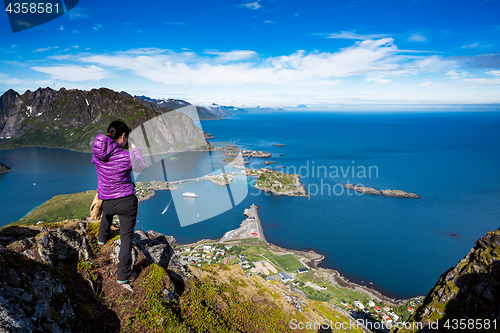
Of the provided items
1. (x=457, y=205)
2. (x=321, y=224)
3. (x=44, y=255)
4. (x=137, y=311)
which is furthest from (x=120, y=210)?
(x=457, y=205)

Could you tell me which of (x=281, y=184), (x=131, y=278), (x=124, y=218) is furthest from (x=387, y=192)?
(x=124, y=218)

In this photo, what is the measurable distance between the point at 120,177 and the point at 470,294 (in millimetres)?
23265

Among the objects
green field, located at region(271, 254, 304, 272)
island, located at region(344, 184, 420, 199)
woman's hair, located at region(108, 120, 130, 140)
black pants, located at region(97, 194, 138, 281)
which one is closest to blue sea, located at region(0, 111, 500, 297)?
island, located at region(344, 184, 420, 199)

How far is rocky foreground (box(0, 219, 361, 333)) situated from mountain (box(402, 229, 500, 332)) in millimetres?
15480

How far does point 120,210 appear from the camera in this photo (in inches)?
194

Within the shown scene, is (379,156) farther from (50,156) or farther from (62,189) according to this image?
(50,156)

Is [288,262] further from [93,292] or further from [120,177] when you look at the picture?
[120,177]

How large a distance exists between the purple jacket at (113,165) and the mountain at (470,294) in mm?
20597

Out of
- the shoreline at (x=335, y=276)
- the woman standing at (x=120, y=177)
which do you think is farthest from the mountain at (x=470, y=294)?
the woman standing at (x=120, y=177)

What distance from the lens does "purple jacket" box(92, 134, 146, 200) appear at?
4.60 meters

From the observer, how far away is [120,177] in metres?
4.82

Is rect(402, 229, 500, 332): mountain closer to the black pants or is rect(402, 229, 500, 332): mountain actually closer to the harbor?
the black pants

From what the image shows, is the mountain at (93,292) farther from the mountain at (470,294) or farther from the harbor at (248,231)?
the harbor at (248,231)

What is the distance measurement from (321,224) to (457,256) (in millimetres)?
25362
